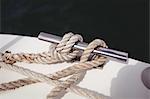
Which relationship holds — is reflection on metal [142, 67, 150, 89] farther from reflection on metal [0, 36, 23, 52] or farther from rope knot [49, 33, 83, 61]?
reflection on metal [0, 36, 23, 52]

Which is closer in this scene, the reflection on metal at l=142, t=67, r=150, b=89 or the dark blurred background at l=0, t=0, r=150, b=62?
the reflection on metal at l=142, t=67, r=150, b=89

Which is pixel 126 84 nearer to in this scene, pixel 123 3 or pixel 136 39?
pixel 136 39

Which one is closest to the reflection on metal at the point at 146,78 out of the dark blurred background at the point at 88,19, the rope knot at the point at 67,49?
the rope knot at the point at 67,49

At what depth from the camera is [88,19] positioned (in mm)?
3240

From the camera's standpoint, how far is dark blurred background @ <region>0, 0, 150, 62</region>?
305 cm

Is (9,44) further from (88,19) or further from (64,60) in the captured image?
(88,19)

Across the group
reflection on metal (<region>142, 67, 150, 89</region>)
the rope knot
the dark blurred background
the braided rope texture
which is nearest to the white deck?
reflection on metal (<region>142, 67, 150, 89</region>)

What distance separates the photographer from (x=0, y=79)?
1248 millimetres

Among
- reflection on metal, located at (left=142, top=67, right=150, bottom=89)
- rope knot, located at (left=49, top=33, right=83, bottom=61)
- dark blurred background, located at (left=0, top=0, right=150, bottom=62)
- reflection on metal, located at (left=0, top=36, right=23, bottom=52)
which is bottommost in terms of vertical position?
dark blurred background, located at (left=0, top=0, right=150, bottom=62)

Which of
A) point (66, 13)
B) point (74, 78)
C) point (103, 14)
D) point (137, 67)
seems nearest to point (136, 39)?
point (103, 14)

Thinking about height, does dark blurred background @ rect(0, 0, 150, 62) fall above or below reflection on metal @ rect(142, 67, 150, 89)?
below

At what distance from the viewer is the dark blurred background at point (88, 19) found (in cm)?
305

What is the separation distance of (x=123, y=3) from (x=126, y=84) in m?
2.24

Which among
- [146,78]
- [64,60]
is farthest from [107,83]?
[64,60]
